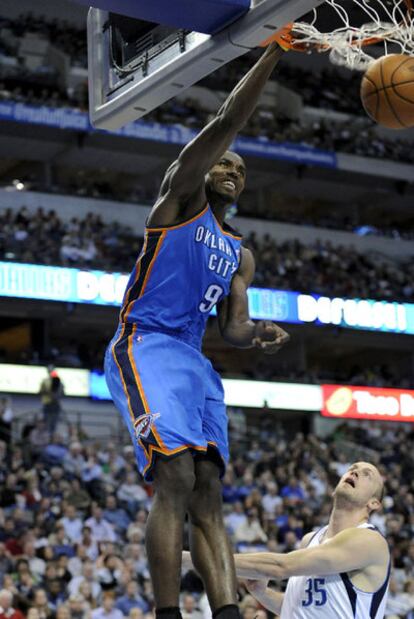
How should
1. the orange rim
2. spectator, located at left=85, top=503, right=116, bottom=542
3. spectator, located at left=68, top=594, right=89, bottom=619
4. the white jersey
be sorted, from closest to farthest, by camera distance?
the orange rim → the white jersey → spectator, located at left=68, top=594, right=89, bottom=619 → spectator, located at left=85, top=503, right=116, bottom=542

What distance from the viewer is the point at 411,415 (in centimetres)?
2562

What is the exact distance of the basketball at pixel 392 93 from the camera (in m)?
5.89

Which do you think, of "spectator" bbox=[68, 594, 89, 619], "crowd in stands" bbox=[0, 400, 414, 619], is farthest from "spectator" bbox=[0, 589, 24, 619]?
"spectator" bbox=[68, 594, 89, 619]

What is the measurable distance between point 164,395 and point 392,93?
266 centimetres

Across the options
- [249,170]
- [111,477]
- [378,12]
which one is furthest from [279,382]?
[378,12]

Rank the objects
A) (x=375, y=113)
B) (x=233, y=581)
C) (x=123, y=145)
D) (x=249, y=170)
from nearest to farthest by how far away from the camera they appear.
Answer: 1. (x=233, y=581)
2. (x=375, y=113)
3. (x=123, y=145)
4. (x=249, y=170)

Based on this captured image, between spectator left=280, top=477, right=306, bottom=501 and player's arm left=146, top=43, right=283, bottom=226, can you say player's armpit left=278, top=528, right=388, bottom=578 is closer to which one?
player's arm left=146, top=43, right=283, bottom=226

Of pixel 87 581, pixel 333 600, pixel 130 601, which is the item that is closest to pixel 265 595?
pixel 333 600

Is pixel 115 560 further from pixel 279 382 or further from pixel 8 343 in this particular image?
pixel 8 343

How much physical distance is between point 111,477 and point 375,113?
432 inches

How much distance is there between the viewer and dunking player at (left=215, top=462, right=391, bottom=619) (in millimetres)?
4520

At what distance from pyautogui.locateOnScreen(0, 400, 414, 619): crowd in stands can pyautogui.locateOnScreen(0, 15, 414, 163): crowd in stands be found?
8684mm

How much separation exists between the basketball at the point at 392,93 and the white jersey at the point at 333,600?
234 centimetres

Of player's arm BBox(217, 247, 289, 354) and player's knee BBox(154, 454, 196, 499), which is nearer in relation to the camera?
player's knee BBox(154, 454, 196, 499)
